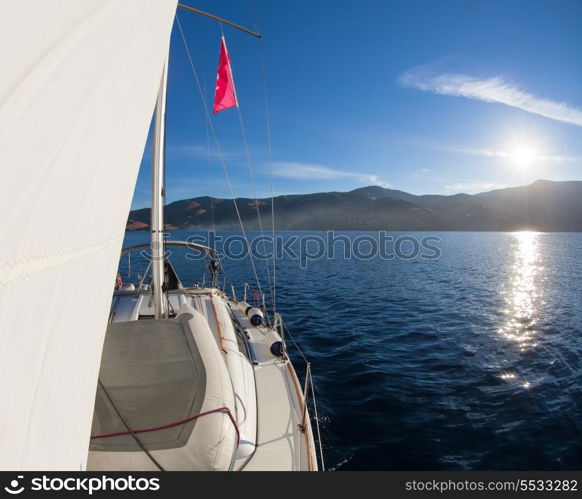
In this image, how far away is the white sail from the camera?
120cm

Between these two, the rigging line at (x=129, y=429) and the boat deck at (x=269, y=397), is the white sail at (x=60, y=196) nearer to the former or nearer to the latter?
the rigging line at (x=129, y=429)

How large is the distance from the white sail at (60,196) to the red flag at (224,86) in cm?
964

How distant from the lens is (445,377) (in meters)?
11.7

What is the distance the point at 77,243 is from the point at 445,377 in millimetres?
13142

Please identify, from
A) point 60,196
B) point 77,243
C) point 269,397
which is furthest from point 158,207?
point 60,196

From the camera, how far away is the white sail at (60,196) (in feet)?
3.93

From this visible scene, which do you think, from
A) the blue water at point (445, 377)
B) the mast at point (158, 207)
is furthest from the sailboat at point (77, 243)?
the blue water at point (445, 377)

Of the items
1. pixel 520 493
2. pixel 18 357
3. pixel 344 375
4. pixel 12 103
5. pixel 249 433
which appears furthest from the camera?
pixel 344 375

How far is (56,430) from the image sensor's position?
1.64m

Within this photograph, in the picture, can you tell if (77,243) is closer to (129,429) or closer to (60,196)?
(60,196)

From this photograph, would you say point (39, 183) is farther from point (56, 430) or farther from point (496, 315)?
point (496, 315)

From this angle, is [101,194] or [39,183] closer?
[39,183]

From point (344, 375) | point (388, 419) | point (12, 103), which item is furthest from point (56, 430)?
point (344, 375)

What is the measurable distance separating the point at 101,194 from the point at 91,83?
0.64 metres
